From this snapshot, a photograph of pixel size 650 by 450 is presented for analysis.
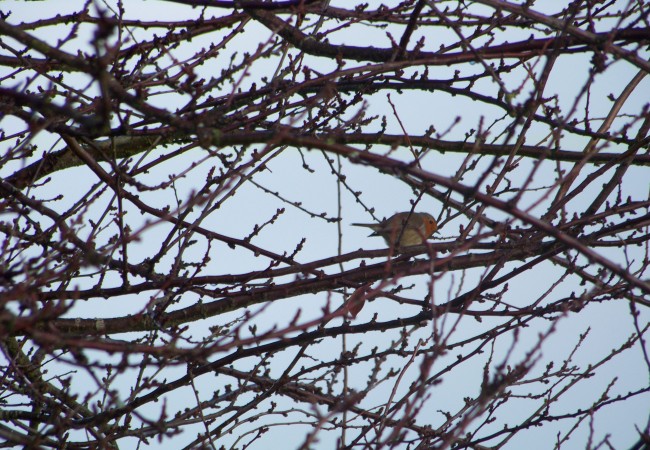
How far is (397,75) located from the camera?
425 centimetres

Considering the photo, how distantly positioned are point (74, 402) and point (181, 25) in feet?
8.11

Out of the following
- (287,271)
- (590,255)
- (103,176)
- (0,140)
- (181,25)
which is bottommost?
(590,255)

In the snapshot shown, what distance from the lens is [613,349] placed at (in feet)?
12.9

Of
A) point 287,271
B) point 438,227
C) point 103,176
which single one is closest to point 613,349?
point 438,227

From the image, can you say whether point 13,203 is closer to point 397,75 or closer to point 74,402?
point 74,402

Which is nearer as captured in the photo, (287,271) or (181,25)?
(287,271)

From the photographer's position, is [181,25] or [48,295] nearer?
[48,295]

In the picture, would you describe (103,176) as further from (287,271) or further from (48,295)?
(287,271)

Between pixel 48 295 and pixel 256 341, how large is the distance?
1.93 metres

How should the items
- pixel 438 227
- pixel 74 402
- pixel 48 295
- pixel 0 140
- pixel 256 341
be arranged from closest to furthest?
pixel 256 341 < pixel 48 295 < pixel 438 227 < pixel 0 140 < pixel 74 402

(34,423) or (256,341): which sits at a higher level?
(34,423)

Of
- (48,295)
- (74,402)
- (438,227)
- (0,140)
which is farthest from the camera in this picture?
(74,402)

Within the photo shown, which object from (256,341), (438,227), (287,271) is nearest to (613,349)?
(438,227)

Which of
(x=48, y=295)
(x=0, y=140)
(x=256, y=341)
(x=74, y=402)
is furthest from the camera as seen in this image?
(x=74, y=402)
